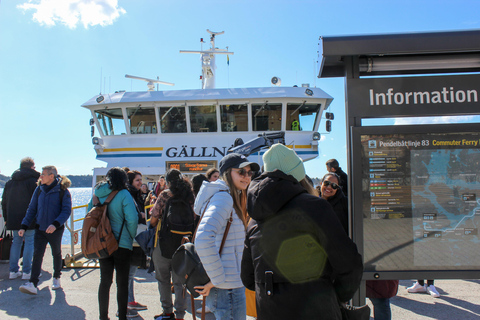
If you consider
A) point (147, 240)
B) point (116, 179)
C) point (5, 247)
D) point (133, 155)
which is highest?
point (133, 155)

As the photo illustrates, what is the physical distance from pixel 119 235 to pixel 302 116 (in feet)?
31.3

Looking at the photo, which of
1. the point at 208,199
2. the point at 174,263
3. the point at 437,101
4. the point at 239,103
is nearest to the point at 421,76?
the point at 437,101

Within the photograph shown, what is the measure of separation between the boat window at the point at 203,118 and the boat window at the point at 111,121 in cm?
262

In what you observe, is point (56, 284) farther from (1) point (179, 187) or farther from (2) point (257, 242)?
(2) point (257, 242)

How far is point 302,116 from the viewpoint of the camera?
12383 mm

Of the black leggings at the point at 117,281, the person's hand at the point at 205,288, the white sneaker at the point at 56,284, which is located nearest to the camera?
the person's hand at the point at 205,288

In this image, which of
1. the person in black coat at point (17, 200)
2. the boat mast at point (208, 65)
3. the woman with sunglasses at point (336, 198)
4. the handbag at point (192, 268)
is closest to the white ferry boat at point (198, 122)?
the boat mast at point (208, 65)

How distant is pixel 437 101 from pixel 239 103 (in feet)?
31.8

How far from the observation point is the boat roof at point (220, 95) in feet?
39.1

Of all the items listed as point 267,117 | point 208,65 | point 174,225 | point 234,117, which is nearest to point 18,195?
point 174,225

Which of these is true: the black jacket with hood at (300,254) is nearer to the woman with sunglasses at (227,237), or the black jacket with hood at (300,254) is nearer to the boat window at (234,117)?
the woman with sunglasses at (227,237)

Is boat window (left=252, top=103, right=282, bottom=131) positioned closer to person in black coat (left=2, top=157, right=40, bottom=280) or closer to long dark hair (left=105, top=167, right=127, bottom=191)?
person in black coat (left=2, top=157, right=40, bottom=280)

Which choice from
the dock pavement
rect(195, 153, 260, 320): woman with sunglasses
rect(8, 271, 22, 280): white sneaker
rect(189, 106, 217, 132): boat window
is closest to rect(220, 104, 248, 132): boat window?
rect(189, 106, 217, 132): boat window

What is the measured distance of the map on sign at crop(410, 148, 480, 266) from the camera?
254cm
